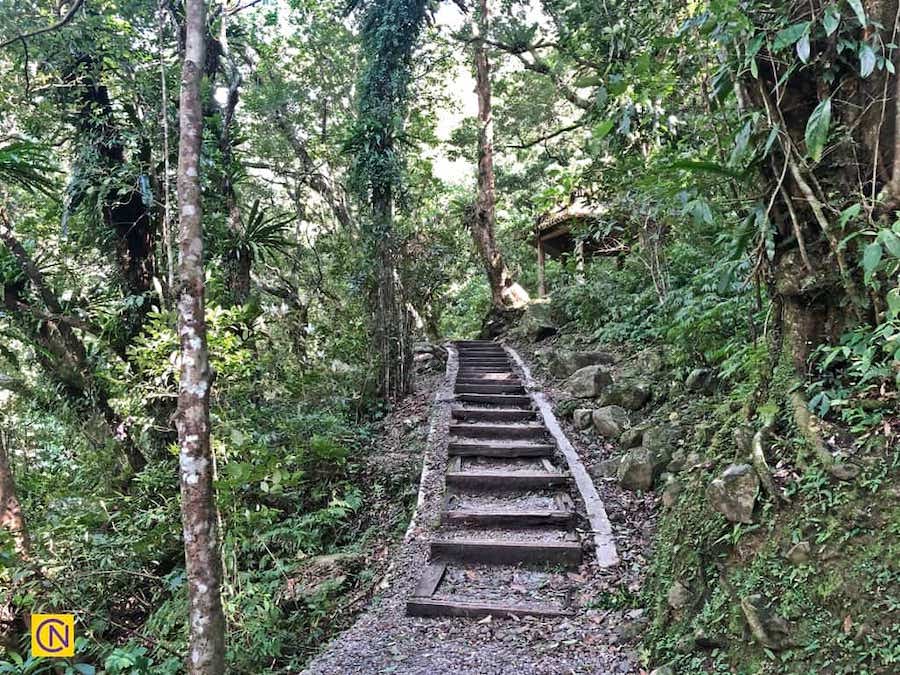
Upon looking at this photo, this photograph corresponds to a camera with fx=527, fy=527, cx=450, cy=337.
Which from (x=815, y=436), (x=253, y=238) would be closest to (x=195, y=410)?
(x=815, y=436)

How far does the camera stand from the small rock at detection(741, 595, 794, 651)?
1.94 meters

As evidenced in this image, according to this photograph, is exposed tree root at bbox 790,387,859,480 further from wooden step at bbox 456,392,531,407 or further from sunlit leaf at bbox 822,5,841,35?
wooden step at bbox 456,392,531,407

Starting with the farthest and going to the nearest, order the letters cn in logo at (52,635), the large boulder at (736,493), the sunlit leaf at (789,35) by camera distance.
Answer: the letters cn in logo at (52,635), the large boulder at (736,493), the sunlit leaf at (789,35)

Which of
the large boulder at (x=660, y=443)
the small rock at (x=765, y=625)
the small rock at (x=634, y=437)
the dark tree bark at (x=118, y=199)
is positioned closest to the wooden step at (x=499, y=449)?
the small rock at (x=634, y=437)

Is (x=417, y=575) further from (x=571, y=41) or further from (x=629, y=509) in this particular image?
(x=571, y=41)

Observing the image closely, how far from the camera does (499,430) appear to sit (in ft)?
19.6

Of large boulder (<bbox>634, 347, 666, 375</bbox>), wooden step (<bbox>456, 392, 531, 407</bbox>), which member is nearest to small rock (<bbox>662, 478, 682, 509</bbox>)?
large boulder (<bbox>634, 347, 666, 375</bbox>)

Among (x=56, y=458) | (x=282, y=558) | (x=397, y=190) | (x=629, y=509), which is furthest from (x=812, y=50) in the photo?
(x=56, y=458)

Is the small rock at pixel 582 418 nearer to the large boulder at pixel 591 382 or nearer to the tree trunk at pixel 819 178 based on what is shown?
the large boulder at pixel 591 382

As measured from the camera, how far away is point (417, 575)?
12.3 feet

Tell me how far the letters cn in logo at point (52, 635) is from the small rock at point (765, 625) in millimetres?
2993

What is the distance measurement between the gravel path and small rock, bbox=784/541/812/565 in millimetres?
1011

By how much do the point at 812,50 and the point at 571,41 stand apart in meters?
5.30

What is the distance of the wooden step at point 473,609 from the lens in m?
3.25
